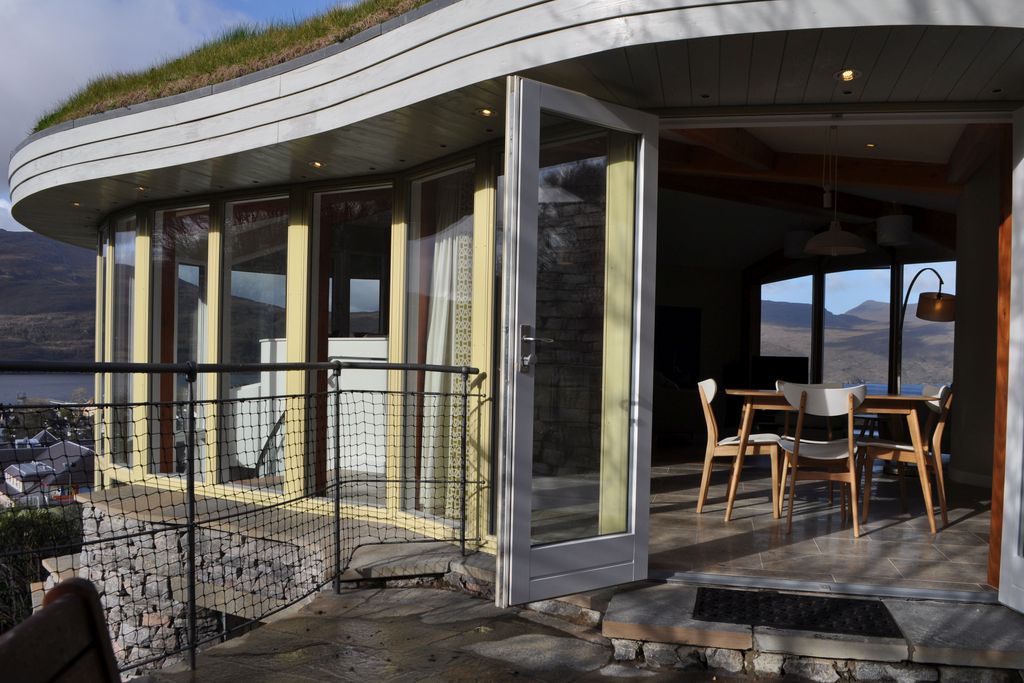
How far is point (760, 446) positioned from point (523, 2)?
3.08 metres

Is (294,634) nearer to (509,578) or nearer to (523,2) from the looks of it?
(509,578)

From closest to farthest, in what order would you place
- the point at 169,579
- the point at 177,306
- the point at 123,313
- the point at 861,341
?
the point at 169,579
the point at 177,306
the point at 123,313
the point at 861,341

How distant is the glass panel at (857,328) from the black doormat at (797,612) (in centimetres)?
624

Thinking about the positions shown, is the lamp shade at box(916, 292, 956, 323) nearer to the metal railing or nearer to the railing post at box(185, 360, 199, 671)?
the metal railing

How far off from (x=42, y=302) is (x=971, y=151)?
37863mm

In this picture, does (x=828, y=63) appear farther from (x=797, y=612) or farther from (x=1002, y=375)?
(x=797, y=612)

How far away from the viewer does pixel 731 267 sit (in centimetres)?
1134

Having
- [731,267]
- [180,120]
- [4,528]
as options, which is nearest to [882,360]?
[731,267]

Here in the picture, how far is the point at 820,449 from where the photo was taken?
4.84 metres

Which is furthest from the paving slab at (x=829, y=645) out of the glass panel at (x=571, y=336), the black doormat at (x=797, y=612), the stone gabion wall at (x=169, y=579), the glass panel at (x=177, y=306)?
the glass panel at (x=177, y=306)

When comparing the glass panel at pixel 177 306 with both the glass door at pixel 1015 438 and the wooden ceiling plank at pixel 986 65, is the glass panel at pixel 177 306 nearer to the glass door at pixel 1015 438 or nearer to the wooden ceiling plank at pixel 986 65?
the wooden ceiling plank at pixel 986 65

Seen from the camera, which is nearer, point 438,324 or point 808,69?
point 808,69

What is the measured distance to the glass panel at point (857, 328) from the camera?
9320 mm

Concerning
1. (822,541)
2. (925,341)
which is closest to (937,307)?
(925,341)
